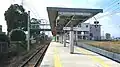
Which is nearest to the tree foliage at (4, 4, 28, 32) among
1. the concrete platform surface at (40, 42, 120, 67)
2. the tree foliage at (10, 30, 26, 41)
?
the tree foliage at (10, 30, 26, 41)

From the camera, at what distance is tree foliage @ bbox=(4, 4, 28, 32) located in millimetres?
77875

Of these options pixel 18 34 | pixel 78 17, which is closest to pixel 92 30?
pixel 18 34

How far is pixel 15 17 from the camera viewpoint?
79.1m

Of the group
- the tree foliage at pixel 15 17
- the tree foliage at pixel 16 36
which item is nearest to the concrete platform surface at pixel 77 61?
the tree foliage at pixel 16 36

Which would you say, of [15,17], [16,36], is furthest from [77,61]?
[15,17]

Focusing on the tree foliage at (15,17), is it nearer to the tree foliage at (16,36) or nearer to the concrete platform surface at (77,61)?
the tree foliage at (16,36)

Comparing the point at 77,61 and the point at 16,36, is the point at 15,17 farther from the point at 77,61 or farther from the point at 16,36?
the point at 77,61

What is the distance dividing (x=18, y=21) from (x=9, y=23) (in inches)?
149

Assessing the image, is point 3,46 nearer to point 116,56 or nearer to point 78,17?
point 78,17

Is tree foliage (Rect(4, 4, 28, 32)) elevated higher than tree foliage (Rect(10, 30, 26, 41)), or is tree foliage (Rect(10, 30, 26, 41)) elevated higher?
tree foliage (Rect(4, 4, 28, 32))

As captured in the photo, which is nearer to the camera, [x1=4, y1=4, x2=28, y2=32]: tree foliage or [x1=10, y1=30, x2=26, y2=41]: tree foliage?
[x1=10, y1=30, x2=26, y2=41]: tree foliage

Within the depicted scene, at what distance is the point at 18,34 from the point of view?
6831 cm

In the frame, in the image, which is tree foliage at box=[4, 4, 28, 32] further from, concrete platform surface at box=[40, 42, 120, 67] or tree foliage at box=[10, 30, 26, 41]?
concrete platform surface at box=[40, 42, 120, 67]

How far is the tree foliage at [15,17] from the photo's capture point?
7788 cm
